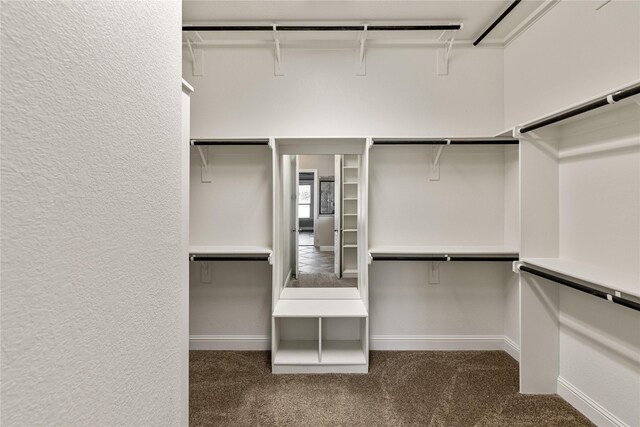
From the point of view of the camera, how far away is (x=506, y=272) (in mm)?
2719

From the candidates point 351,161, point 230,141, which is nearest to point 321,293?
point 351,161

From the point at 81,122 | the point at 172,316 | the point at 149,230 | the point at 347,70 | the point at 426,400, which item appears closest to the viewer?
the point at 81,122

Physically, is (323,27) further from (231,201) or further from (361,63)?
(231,201)

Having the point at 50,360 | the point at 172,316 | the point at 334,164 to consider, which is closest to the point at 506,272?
the point at 334,164

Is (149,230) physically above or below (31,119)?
below

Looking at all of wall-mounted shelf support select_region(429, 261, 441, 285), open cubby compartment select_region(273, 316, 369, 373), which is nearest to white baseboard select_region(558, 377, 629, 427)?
wall-mounted shelf support select_region(429, 261, 441, 285)

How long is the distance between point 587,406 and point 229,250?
2.51m

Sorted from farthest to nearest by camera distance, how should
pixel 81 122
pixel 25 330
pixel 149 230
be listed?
pixel 149 230
pixel 81 122
pixel 25 330

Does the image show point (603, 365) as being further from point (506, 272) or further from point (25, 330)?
point (25, 330)

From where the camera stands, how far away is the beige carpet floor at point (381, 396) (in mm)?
1894

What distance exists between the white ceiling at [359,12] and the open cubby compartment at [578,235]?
3.14ft

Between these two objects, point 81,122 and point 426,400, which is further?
point 426,400

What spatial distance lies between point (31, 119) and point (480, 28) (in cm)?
296

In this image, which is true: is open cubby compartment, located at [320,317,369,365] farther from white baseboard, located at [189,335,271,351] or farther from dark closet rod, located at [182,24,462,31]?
dark closet rod, located at [182,24,462,31]
